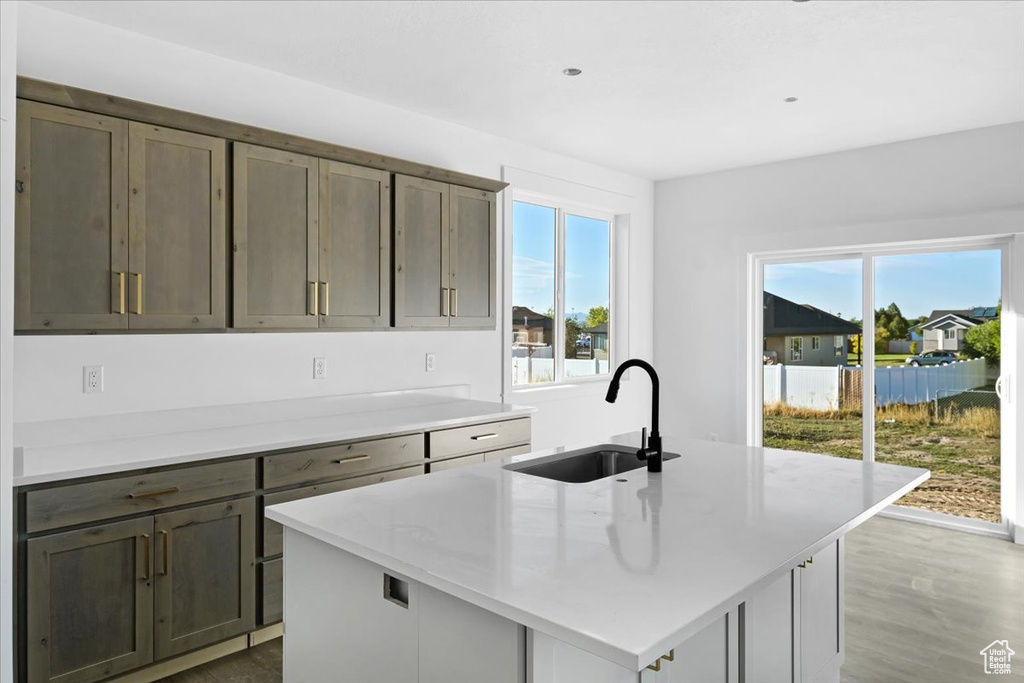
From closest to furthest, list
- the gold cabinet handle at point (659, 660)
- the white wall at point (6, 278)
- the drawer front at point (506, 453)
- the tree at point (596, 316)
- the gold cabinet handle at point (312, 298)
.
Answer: the white wall at point (6, 278) → the gold cabinet handle at point (659, 660) → the gold cabinet handle at point (312, 298) → the drawer front at point (506, 453) → the tree at point (596, 316)

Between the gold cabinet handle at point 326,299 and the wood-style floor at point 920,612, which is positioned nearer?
the wood-style floor at point 920,612

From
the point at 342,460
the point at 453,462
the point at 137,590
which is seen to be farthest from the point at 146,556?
the point at 453,462

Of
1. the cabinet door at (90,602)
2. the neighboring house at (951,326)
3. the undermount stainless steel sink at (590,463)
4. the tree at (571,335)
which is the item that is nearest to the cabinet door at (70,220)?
the cabinet door at (90,602)

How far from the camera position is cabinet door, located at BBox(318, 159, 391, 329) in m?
3.21

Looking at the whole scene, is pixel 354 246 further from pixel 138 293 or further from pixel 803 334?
pixel 803 334

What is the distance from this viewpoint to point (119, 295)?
253 cm

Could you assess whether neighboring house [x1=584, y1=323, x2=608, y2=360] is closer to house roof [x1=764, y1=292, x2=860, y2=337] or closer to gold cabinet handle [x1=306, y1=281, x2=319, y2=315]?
house roof [x1=764, y1=292, x2=860, y2=337]

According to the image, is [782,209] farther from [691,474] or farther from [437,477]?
[437,477]

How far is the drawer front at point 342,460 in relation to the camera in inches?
109

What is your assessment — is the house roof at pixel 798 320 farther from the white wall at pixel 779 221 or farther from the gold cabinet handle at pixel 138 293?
the gold cabinet handle at pixel 138 293

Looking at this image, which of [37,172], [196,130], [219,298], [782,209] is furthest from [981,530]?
[37,172]

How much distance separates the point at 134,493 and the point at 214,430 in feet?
2.26

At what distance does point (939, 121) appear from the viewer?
13.8ft

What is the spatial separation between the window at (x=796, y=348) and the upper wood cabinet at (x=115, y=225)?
14.2ft
